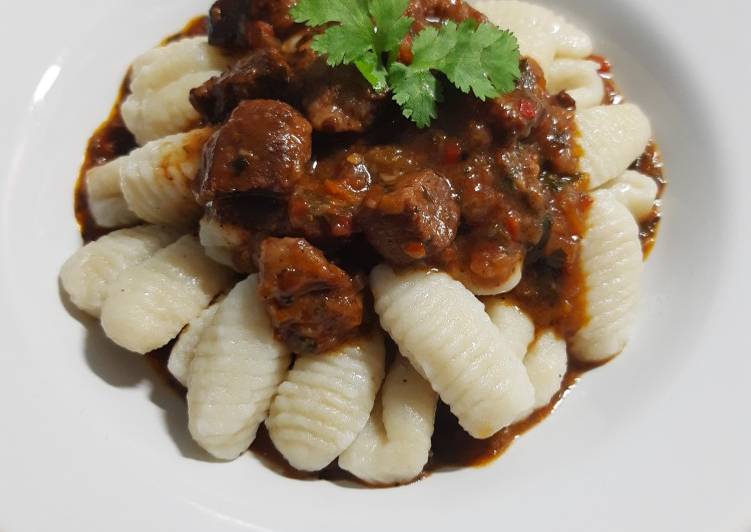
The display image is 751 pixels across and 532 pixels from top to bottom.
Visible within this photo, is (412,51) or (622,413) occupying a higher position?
(412,51)

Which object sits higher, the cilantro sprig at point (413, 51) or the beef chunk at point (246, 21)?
the cilantro sprig at point (413, 51)

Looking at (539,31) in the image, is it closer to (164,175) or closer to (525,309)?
(525,309)

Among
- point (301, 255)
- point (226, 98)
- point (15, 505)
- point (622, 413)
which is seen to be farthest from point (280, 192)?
point (622, 413)

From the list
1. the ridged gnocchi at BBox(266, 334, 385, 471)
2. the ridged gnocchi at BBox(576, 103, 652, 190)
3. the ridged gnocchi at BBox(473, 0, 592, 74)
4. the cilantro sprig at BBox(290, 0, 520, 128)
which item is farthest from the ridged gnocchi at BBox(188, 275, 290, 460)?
the ridged gnocchi at BBox(473, 0, 592, 74)

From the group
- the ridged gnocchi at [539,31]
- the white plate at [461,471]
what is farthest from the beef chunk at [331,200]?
the ridged gnocchi at [539,31]

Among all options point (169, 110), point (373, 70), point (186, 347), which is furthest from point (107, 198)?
point (373, 70)

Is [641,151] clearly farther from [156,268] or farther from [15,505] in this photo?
[15,505]

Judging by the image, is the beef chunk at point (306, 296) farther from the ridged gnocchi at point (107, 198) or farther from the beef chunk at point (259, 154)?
the ridged gnocchi at point (107, 198)

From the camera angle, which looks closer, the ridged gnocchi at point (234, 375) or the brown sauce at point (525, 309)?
the ridged gnocchi at point (234, 375)
